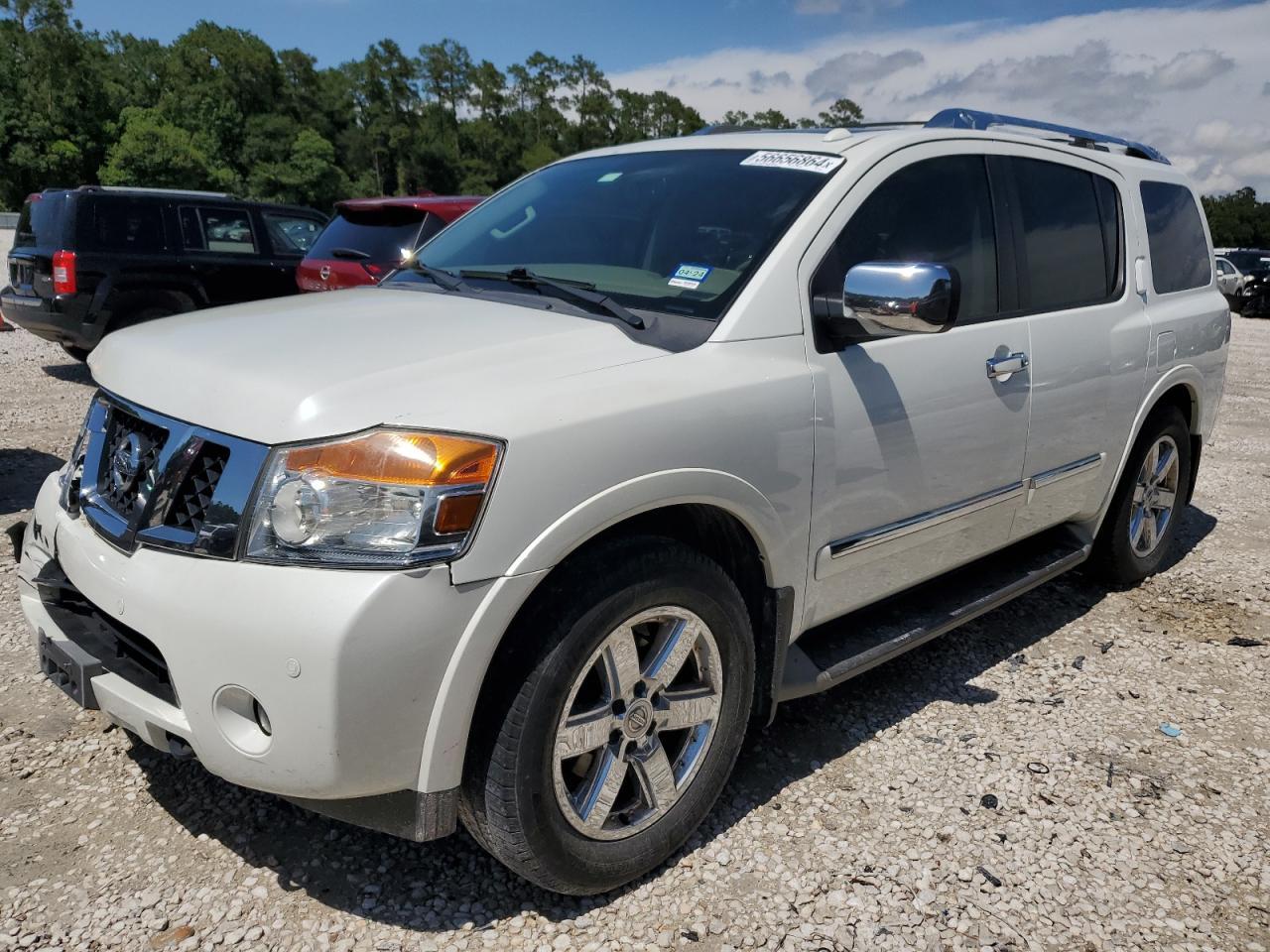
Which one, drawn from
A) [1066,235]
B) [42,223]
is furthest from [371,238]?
[1066,235]

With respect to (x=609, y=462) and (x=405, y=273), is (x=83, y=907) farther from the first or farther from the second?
(x=405, y=273)

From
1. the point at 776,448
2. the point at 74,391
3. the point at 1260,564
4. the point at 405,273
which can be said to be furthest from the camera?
the point at 74,391

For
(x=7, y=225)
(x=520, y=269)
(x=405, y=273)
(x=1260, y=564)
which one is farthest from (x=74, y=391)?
(x=7, y=225)

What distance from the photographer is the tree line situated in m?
69.7

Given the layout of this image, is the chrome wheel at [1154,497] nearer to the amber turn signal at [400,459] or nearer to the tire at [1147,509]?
the tire at [1147,509]

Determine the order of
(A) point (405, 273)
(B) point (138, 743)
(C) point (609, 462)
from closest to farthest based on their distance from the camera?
1. (C) point (609, 462)
2. (B) point (138, 743)
3. (A) point (405, 273)

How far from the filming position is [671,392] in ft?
7.89

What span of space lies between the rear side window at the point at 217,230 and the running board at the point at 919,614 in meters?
8.12

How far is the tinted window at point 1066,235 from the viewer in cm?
368

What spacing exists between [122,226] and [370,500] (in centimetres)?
840

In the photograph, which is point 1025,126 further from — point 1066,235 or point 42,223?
point 42,223

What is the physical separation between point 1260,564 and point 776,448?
412cm

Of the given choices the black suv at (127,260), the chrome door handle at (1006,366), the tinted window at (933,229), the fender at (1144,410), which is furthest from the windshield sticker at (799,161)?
the black suv at (127,260)

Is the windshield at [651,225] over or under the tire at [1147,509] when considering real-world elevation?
over
